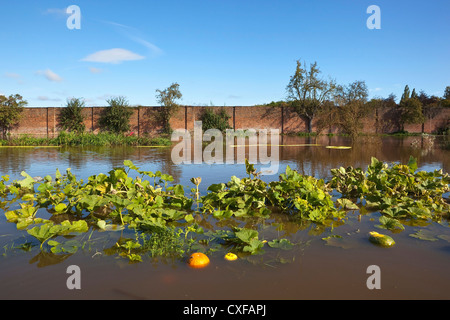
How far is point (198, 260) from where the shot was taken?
2.31 meters

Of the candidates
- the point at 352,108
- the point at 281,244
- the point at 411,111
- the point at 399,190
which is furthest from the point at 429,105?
the point at 281,244

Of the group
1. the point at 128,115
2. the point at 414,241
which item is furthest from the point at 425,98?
the point at 414,241

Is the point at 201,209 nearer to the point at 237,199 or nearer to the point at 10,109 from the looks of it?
the point at 237,199

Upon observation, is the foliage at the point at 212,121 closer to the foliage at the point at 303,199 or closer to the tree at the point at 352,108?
the tree at the point at 352,108

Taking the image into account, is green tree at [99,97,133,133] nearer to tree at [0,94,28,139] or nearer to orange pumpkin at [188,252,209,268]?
tree at [0,94,28,139]

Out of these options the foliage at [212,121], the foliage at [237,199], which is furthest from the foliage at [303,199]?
the foliage at [212,121]

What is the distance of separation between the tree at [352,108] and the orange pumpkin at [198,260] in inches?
578

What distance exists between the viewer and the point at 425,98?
38.6m

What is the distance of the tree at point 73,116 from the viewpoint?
1006 inches

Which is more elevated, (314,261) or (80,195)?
(80,195)

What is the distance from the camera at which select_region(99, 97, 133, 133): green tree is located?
24700 mm
